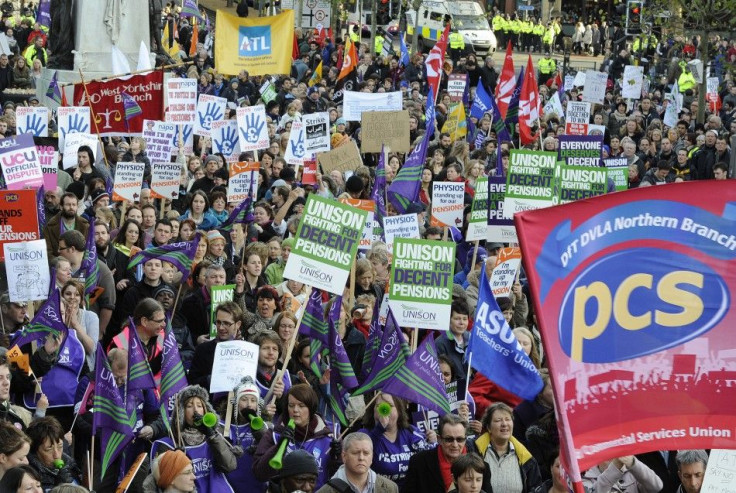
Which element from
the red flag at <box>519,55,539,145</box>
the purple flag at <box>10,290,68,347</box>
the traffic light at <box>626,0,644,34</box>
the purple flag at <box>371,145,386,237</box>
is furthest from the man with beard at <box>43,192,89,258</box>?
the traffic light at <box>626,0,644,34</box>

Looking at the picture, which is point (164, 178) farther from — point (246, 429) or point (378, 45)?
point (378, 45)

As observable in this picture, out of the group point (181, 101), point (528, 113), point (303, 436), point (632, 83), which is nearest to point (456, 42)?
point (632, 83)

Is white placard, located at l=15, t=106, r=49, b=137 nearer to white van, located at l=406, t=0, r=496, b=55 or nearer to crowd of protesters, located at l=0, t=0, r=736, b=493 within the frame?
crowd of protesters, located at l=0, t=0, r=736, b=493

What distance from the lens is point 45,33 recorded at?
35031mm

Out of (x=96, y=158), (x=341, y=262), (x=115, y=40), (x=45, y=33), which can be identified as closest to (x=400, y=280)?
(x=341, y=262)

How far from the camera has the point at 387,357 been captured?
9469 mm

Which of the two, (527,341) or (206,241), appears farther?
(206,241)

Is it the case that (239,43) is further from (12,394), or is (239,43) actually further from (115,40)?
(12,394)

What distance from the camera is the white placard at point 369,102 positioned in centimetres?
2050

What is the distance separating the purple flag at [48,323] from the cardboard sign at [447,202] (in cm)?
615

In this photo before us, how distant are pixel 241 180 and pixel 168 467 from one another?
8.69 meters

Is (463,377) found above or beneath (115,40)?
beneath

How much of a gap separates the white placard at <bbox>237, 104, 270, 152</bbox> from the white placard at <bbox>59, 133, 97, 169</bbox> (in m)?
1.75

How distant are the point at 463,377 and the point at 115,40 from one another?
14.9 m
